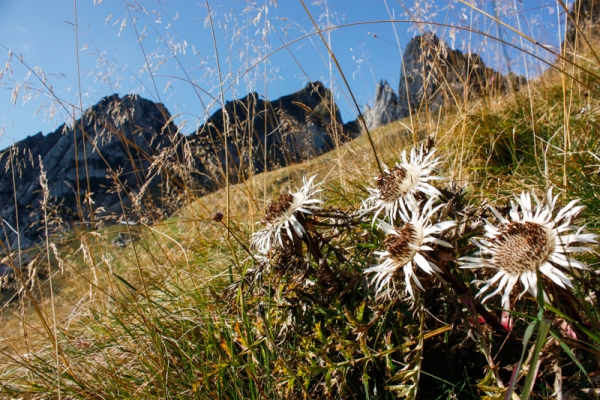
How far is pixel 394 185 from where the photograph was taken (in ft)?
3.74

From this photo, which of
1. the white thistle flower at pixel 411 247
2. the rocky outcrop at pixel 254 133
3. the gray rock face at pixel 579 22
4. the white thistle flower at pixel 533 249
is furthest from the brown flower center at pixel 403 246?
the rocky outcrop at pixel 254 133

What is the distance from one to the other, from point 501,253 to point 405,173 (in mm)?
387

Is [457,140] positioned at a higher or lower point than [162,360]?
higher

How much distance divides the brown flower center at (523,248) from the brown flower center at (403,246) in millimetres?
168

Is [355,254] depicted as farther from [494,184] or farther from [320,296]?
[494,184]

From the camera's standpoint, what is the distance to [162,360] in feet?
4.50

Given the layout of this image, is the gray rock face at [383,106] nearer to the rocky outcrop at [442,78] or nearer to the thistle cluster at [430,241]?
the rocky outcrop at [442,78]

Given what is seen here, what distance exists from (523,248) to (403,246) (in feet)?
0.79

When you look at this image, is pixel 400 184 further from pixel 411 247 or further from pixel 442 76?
pixel 442 76

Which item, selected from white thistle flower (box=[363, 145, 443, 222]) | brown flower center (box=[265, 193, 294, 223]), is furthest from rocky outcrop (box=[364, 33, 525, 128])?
brown flower center (box=[265, 193, 294, 223])

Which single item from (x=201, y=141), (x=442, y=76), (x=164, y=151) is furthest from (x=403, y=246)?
(x=201, y=141)

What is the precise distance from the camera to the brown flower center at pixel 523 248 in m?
0.77

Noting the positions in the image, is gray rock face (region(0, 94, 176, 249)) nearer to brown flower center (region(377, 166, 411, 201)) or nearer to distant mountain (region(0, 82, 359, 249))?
distant mountain (region(0, 82, 359, 249))

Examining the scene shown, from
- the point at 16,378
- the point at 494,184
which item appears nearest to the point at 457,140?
the point at 494,184
